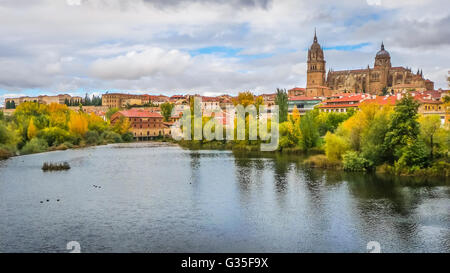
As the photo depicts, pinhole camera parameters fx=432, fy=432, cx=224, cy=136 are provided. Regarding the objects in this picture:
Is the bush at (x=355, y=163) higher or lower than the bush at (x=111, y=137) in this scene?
lower

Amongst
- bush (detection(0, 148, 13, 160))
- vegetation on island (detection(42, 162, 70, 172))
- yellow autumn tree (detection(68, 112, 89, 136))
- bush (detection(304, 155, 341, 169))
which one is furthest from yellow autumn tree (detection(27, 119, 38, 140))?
bush (detection(304, 155, 341, 169))

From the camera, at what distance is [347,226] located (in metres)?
14.8

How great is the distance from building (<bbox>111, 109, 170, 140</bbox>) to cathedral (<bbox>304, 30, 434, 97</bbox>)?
49.2 m

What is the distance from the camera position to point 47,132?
48062mm

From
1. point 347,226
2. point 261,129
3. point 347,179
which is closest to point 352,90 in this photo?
point 261,129

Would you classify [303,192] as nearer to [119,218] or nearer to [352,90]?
[119,218]

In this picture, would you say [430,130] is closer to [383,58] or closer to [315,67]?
[383,58]

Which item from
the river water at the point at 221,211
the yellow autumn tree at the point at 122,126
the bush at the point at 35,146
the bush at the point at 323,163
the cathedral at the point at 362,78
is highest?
the cathedral at the point at 362,78

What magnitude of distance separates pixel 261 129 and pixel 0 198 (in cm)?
3159

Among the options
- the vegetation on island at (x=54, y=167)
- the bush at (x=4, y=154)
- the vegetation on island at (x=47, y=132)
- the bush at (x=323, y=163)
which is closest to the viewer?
the bush at (x=323, y=163)

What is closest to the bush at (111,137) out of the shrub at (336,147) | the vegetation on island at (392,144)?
the vegetation on island at (392,144)

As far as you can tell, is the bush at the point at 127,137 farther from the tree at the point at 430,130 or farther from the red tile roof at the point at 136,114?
the tree at the point at 430,130

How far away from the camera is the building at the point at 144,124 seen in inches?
2803

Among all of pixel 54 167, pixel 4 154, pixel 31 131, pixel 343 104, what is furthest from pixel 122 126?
pixel 54 167
